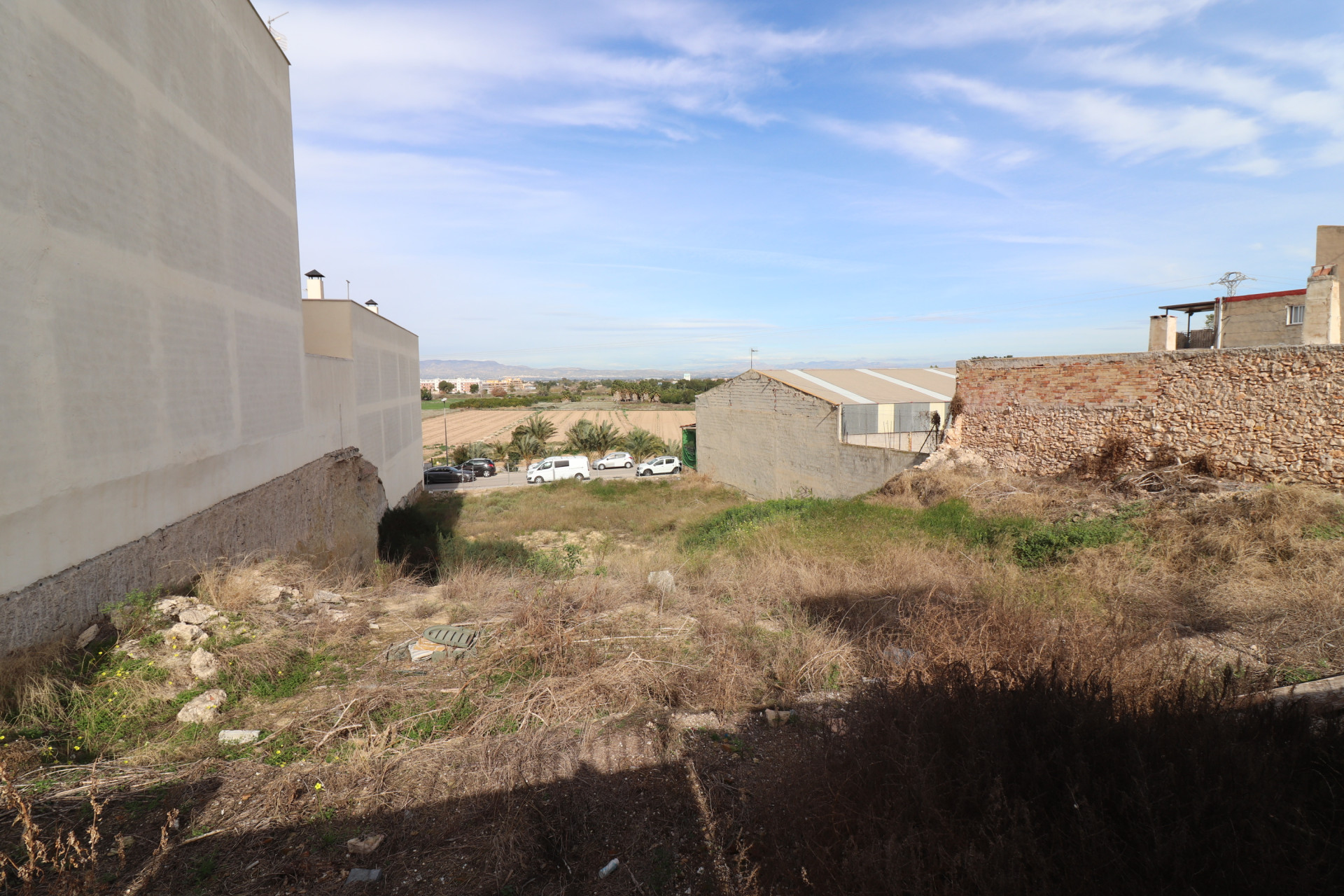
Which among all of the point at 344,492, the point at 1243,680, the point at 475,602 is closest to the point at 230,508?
the point at 475,602

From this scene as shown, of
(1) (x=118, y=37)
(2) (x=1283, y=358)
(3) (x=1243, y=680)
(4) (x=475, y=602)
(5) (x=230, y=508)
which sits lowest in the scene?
(4) (x=475, y=602)

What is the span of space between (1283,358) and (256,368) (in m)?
14.8

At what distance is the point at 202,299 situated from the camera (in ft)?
23.0

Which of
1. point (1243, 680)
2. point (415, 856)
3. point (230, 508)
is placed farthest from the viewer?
point (230, 508)

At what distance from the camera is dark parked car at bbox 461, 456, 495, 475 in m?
34.9

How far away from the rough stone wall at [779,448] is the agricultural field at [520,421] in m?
19.9

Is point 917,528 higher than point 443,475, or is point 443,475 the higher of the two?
point 917,528

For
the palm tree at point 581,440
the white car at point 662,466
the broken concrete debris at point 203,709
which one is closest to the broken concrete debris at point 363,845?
the broken concrete debris at point 203,709

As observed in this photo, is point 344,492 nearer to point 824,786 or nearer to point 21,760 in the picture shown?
point 21,760

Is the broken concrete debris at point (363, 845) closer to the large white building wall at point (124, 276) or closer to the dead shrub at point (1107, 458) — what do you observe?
the large white building wall at point (124, 276)

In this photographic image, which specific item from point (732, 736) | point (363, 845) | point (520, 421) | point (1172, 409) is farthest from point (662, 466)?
point (520, 421)

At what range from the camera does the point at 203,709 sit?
14.7ft

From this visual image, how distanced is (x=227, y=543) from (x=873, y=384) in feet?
65.4

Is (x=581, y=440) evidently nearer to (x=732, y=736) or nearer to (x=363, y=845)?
(x=732, y=736)
